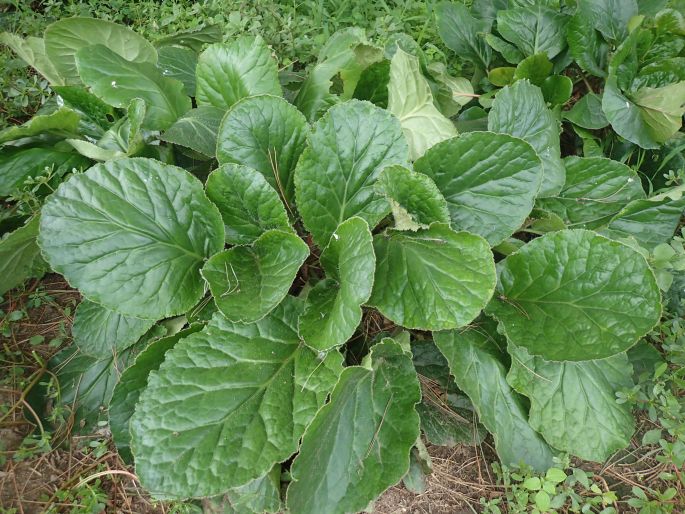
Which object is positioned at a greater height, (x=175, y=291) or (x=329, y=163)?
(x=329, y=163)

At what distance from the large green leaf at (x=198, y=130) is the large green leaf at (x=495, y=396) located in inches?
33.2

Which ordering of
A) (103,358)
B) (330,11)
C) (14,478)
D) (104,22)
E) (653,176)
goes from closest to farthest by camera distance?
1. (14,478)
2. (103,358)
3. (104,22)
4. (653,176)
5. (330,11)

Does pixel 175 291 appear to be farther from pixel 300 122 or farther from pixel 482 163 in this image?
pixel 482 163

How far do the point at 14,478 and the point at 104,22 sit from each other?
1394 mm

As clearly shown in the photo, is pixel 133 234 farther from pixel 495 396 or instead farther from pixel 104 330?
pixel 495 396

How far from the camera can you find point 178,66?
1938 millimetres

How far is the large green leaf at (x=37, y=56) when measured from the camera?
73.1 inches

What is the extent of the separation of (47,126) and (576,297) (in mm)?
1515

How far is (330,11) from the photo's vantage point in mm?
2619

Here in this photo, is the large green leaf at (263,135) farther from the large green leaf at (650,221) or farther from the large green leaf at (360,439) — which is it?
the large green leaf at (650,221)

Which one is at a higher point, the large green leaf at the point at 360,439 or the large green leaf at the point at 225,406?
the large green leaf at the point at 225,406

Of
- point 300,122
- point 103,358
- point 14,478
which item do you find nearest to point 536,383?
point 300,122

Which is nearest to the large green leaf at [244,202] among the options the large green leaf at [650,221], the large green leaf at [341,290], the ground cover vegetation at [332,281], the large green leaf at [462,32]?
the ground cover vegetation at [332,281]

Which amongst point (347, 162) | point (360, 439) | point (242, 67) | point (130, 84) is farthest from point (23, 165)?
point (360, 439)
